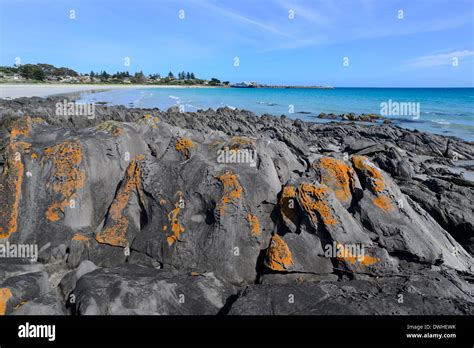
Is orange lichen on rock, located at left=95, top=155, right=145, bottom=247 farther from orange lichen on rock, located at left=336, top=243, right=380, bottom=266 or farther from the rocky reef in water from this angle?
orange lichen on rock, located at left=336, top=243, right=380, bottom=266

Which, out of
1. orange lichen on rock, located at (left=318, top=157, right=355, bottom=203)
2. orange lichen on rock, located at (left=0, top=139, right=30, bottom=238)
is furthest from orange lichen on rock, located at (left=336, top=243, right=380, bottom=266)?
orange lichen on rock, located at (left=0, top=139, right=30, bottom=238)

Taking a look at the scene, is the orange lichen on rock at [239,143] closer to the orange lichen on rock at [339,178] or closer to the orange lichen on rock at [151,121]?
the orange lichen on rock at [339,178]

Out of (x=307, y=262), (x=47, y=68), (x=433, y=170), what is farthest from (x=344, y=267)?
(x=47, y=68)

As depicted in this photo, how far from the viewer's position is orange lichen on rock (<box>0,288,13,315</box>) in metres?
5.35

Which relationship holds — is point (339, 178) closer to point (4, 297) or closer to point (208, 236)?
point (208, 236)

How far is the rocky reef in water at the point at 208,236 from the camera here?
565cm

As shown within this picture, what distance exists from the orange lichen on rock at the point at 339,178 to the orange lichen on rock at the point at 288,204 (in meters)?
1.25

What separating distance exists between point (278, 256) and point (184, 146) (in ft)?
14.8

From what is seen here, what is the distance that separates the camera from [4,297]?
5453 millimetres

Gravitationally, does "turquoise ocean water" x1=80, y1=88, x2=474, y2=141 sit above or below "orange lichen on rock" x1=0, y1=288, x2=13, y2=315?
above

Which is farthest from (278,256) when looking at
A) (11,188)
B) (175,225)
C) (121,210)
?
(11,188)

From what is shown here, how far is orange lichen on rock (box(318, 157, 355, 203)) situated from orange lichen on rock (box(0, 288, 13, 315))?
715 centimetres
